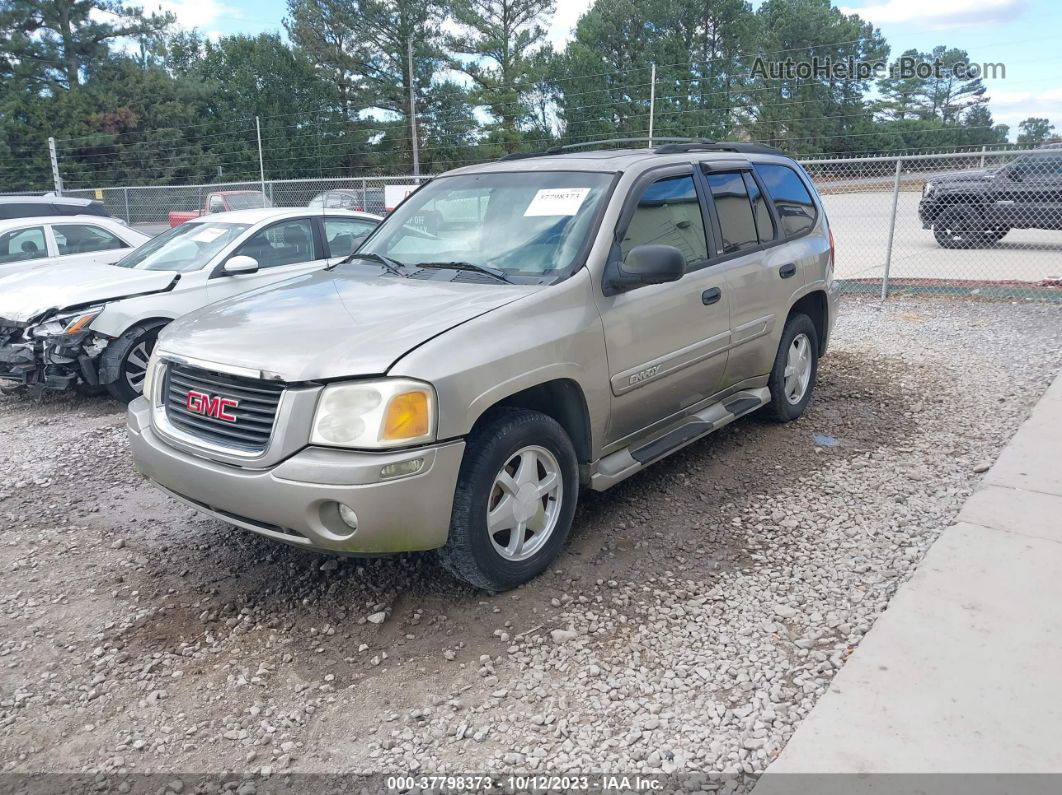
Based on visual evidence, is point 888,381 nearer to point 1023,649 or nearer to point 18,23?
point 1023,649

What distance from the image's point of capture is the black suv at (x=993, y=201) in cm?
1374

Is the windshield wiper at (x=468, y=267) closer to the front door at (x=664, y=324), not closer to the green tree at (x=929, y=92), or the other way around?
the front door at (x=664, y=324)

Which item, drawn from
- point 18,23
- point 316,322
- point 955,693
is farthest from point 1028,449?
point 18,23

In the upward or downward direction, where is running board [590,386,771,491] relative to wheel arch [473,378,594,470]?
downward

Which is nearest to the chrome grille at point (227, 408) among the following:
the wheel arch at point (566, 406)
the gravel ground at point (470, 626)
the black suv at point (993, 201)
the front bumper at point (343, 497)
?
the front bumper at point (343, 497)

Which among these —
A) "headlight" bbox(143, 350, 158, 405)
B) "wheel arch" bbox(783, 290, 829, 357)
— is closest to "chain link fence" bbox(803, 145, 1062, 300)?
"wheel arch" bbox(783, 290, 829, 357)

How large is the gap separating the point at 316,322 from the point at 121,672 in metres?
1.57

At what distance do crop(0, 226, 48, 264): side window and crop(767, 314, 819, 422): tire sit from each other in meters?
8.03

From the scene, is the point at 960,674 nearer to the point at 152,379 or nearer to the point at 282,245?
the point at 152,379

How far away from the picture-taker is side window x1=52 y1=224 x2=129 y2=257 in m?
9.29

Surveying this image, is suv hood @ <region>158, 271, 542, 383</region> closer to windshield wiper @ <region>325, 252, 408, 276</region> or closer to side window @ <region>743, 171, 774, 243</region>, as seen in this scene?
windshield wiper @ <region>325, 252, 408, 276</region>

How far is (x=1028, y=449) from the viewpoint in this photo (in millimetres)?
5152

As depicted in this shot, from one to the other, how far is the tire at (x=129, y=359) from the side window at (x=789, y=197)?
15.8 ft

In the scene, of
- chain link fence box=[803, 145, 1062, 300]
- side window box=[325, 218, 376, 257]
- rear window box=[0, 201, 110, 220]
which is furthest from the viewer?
chain link fence box=[803, 145, 1062, 300]
